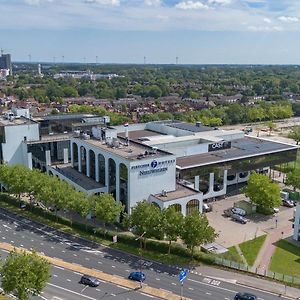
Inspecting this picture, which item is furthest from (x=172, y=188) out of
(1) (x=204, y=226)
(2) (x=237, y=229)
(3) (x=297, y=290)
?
(3) (x=297, y=290)

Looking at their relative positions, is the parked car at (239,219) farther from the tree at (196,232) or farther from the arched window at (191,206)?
the tree at (196,232)

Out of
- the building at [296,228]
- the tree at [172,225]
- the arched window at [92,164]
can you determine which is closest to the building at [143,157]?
the arched window at [92,164]

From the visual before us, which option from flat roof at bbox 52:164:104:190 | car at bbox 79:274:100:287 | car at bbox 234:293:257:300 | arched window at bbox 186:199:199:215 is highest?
flat roof at bbox 52:164:104:190

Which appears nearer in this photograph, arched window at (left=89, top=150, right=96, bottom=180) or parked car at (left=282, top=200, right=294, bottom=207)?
parked car at (left=282, top=200, right=294, bottom=207)

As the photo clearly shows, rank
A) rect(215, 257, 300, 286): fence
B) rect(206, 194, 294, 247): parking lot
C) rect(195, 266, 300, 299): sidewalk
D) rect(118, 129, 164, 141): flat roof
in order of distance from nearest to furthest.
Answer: rect(195, 266, 300, 299): sidewalk < rect(215, 257, 300, 286): fence < rect(206, 194, 294, 247): parking lot < rect(118, 129, 164, 141): flat roof

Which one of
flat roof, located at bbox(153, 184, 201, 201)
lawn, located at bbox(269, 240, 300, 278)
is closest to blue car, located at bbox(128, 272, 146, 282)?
lawn, located at bbox(269, 240, 300, 278)

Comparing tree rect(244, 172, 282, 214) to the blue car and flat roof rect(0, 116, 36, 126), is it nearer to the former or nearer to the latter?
the blue car
